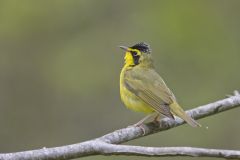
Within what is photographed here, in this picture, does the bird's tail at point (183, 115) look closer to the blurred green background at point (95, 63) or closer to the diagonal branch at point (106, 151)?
the diagonal branch at point (106, 151)

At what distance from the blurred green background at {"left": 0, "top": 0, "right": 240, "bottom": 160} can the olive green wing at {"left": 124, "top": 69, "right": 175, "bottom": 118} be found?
526 centimetres

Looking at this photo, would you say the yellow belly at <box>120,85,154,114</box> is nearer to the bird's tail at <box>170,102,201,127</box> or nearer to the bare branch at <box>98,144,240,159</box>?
the bird's tail at <box>170,102,201,127</box>

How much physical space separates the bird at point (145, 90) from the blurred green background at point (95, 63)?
16.7 ft

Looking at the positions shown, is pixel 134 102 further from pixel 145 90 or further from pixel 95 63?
pixel 95 63

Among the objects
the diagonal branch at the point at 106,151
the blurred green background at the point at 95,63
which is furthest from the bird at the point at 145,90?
the blurred green background at the point at 95,63

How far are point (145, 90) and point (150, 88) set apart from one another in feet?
0.22

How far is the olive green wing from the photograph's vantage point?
7717 millimetres

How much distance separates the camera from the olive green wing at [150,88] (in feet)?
25.3

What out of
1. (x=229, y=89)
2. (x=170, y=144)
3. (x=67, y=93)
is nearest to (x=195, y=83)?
(x=229, y=89)

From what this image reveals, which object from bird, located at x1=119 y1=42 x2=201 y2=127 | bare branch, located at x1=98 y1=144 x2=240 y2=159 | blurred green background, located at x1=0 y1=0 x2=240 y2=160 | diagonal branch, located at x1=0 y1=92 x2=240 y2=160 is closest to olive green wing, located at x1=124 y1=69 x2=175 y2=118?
bird, located at x1=119 y1=42 x2=201 y2=127

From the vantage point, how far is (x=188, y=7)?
14875 mm

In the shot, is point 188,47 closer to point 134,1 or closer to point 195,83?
point 195,83

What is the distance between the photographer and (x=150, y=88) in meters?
8.12

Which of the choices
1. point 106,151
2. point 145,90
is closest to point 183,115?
point 145,90
